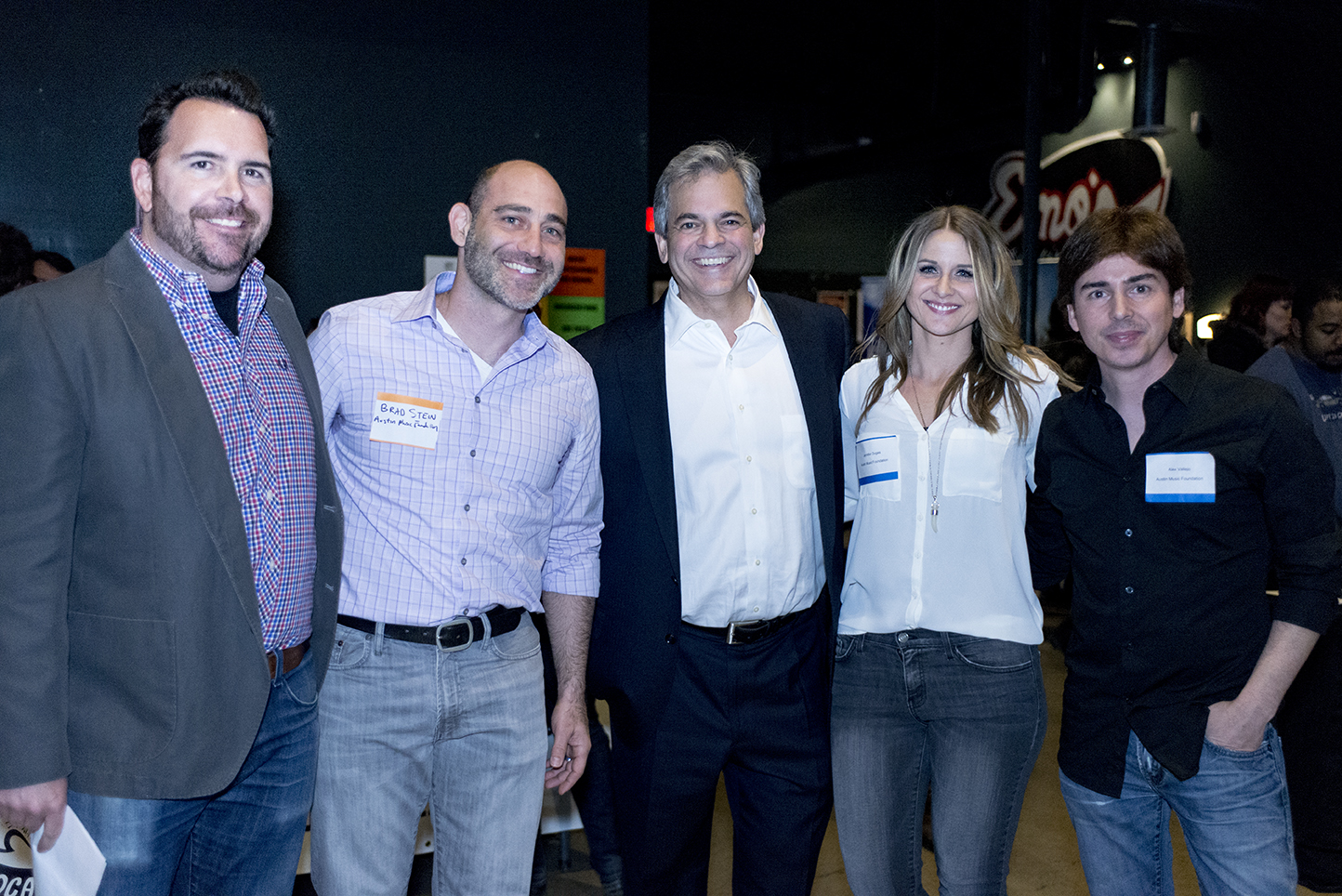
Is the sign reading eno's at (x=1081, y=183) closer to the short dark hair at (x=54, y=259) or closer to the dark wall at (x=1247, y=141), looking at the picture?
the dark wall at (x=1247, y=141)

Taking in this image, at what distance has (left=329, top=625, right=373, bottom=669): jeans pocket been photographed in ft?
6.19

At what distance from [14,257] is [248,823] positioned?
9.00 feet

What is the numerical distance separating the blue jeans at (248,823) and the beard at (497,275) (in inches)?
31.6

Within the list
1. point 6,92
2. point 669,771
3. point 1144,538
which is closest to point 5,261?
point 6,92

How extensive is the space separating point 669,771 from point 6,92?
3.61 metres

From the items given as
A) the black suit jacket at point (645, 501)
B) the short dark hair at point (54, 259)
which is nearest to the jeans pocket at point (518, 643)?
the black suit jacket at point (645, 501)

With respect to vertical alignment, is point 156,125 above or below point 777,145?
below

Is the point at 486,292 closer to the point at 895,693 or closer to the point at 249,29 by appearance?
the point at 895,693

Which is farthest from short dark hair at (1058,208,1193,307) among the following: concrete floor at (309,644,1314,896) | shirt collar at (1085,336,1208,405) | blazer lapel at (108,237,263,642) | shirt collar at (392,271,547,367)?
blazer lapel at (108,237,263,642)

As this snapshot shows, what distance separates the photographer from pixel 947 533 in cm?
200

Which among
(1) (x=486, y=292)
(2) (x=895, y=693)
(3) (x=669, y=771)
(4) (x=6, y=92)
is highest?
(4) (x=6, y=92)

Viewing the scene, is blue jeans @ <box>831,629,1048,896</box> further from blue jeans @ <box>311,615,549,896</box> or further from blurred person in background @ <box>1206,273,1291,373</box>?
blurred person in background @ <box>1206,273,1291,373</box>

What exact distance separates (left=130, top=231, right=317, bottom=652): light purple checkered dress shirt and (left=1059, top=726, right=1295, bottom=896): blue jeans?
5.11ft

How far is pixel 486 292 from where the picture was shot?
79.7 inches
